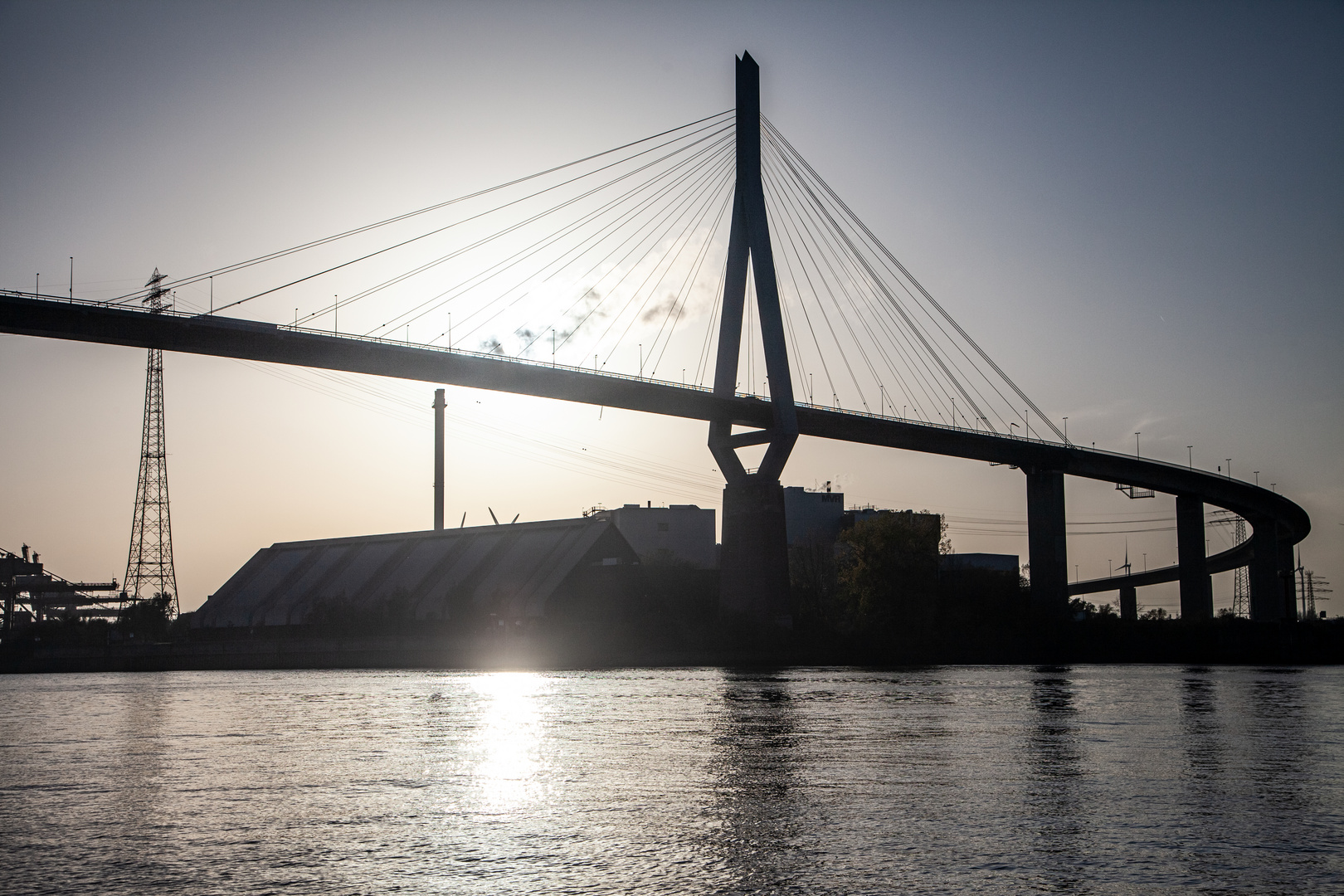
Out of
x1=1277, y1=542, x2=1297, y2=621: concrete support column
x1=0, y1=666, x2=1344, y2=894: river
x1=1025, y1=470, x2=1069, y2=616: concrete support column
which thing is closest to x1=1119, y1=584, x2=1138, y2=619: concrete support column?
x1=1277, y1=542, x2=1297, y2=621: concrete support column

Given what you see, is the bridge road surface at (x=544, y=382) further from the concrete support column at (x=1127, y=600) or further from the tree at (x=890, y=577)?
the concrete support column at (x=1127, y=600)

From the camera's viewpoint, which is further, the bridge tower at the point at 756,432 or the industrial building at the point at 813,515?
the industrial building at the point at 813,515

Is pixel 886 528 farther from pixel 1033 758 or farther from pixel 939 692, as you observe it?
pixel 1033 758

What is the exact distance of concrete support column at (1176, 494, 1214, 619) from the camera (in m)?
82.2

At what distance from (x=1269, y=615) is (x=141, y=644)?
250 ft

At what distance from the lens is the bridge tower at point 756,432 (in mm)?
53594

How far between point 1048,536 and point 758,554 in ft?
85.1

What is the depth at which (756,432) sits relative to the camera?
185 ft

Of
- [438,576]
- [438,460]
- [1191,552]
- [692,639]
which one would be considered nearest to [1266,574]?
[1191,552]

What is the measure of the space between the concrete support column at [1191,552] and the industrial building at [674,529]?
3861 cm

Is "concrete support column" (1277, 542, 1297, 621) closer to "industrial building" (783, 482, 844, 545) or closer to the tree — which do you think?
the tree

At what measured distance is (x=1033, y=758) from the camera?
16812mm

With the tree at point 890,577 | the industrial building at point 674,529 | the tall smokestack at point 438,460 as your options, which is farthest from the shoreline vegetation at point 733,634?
the industrial building at point 674,529

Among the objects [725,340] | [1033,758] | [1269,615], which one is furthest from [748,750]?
[1269,615]
